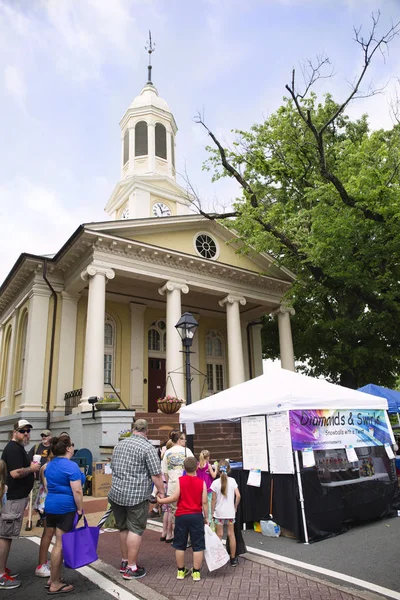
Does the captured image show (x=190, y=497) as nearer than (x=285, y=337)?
Yes

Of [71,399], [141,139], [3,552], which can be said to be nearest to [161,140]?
[141,139]

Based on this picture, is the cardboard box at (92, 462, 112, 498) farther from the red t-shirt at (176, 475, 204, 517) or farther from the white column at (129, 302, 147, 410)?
the white column at (129, 302, 147, 410)

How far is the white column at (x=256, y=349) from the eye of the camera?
915 inches

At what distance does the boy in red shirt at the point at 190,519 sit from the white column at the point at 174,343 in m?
11.1

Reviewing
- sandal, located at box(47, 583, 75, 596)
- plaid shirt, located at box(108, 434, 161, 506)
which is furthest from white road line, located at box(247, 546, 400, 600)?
sandal, located at box(47, 583, 75, 596)

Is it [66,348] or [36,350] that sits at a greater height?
[66,348]

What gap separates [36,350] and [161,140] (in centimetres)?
1541

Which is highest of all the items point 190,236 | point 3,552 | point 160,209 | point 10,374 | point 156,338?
point 160,209

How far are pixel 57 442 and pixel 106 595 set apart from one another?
5.58 feet

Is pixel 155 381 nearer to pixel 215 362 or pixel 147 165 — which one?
pixel 215 362

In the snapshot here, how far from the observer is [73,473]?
495 cm

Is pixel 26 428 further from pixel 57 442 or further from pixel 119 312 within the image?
pixel 119 312

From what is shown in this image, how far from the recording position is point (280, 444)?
7203 mm

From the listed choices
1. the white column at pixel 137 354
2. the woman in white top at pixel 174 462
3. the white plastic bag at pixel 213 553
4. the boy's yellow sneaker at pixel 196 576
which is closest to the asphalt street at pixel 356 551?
the white plastic bag at pixel 213 553
